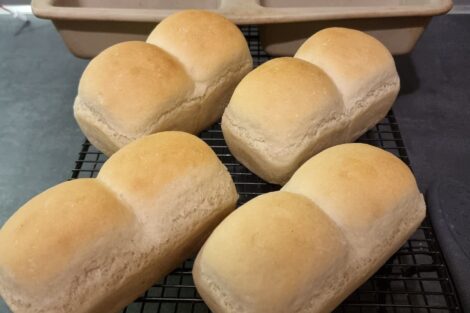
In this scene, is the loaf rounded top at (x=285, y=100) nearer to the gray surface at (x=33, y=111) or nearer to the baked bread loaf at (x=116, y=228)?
the baked bread loaf at (x=116, y=228)

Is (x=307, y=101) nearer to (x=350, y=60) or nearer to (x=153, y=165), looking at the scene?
(x=350, y=60)

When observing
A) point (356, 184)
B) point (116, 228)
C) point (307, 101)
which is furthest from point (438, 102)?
point (116, 228)

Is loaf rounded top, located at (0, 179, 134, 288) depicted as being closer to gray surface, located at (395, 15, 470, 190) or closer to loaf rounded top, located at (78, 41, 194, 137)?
loaf rounded top, located at (78, 41, 194, 137)

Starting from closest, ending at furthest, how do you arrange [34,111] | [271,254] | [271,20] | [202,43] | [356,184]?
[271,254], [356,184], [202,43], [271,20], [34,111]

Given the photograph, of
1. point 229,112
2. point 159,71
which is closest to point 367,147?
point 229,112

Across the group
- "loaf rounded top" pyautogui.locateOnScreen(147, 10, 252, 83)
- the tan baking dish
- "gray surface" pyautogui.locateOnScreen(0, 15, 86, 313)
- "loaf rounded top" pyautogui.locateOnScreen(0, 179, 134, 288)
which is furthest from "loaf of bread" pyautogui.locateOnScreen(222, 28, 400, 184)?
"gray surface" pyautogui.locateOnScreen(0, 15, 86, 313)

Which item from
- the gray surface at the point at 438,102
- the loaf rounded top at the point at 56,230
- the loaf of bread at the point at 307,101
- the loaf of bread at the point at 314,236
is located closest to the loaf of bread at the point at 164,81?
the loaf of bread at the point at 307,101
